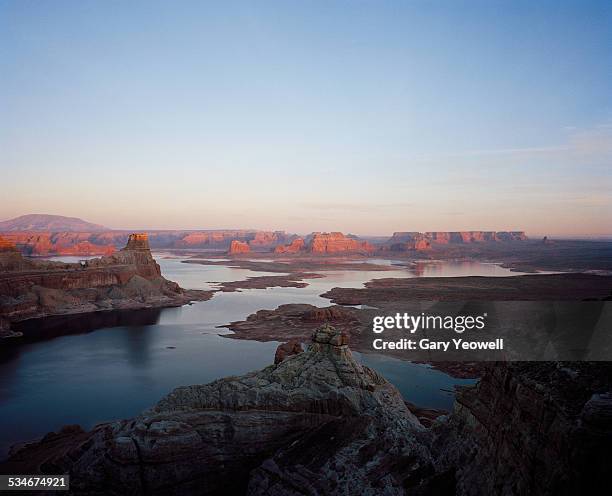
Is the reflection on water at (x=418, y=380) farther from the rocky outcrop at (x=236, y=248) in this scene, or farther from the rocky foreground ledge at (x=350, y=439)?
the rocky outcrop at (x=236, y=248)

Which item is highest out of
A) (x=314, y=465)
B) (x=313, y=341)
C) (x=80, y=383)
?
(x=313, y=341)

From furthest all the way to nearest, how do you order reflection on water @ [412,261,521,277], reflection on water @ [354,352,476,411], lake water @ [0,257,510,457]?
reflection on water @ [412,261,521,277], reflection on water @ [354,352,476,411], lake water @ [0,257,510,457]

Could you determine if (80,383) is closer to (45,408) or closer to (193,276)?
(45,408)

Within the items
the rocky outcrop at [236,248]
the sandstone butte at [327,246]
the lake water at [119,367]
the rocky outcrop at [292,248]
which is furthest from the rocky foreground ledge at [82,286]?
the sandstone butte at [327,246]

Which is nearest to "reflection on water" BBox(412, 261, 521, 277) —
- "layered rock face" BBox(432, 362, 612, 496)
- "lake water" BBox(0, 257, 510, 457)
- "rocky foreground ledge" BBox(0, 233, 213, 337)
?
"rocky foreground ledge" BBox(0, 233, 213, 337)

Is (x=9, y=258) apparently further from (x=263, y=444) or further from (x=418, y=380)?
(x=263, y=444)

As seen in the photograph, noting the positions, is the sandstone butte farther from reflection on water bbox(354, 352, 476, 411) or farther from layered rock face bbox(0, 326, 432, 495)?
layered rock face bbox(0, 326, 432, 495)

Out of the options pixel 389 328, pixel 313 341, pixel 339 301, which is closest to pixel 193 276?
Answer: pixel 339 301
